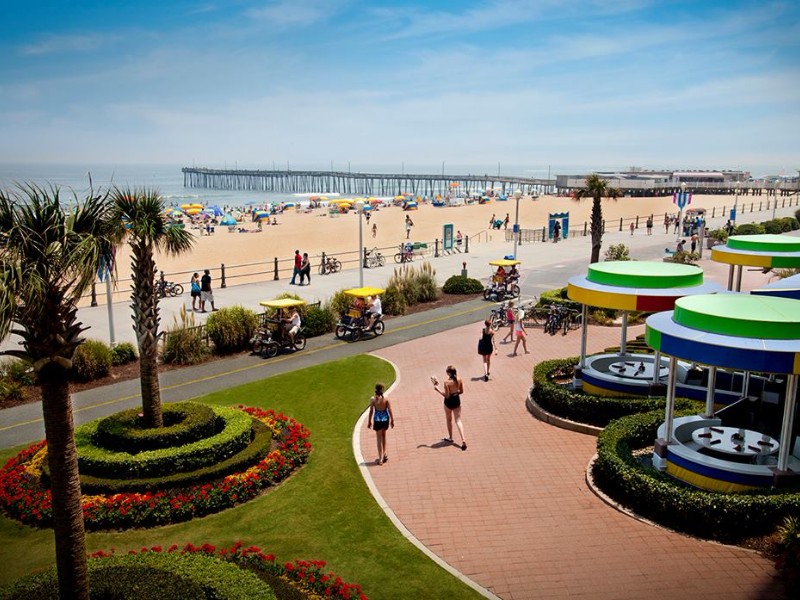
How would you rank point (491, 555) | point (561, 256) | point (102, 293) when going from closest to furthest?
point (491, 555)
point (102, 293)
point (561, 256)

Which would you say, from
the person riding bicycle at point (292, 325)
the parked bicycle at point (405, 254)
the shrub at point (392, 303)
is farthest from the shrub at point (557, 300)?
the parked bicycle at point (405, 254)

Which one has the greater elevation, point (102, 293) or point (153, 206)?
point (153, 206)

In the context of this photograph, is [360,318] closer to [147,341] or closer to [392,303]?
[392,303]

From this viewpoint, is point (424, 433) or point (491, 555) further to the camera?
point (424, 433)

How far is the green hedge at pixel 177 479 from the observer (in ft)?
35.0

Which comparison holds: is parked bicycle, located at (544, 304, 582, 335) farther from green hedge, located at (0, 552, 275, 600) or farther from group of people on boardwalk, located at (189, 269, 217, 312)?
green hedge, located at (0, 552, 275, 600)

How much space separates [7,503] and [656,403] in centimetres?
1188

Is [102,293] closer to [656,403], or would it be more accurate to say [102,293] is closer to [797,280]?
[656,403]

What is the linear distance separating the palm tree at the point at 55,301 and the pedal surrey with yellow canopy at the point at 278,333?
514 inches

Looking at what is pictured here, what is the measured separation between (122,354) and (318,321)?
636 cm

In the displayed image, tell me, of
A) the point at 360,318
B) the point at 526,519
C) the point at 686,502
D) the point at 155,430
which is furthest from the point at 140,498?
the point at 360,318

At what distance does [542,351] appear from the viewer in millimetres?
20094

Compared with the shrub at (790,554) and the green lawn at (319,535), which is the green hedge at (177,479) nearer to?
the green lawn at (319,535)

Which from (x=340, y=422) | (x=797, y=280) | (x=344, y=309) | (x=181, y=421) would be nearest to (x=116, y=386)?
(x=181, y=421)
